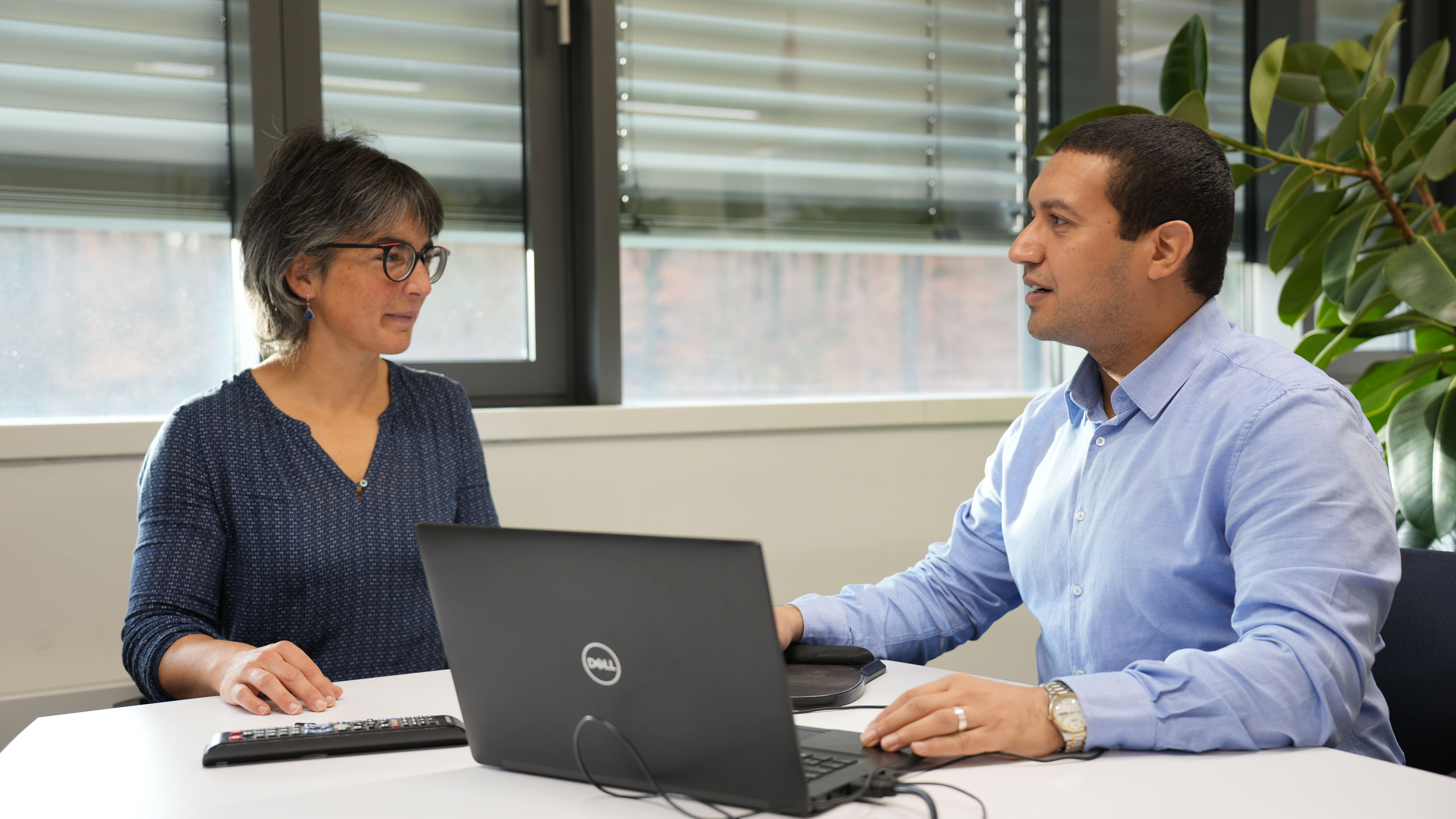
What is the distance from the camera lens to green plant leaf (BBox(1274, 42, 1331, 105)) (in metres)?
2.55

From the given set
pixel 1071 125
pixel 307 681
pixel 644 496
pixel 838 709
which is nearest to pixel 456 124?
pixel 644 496

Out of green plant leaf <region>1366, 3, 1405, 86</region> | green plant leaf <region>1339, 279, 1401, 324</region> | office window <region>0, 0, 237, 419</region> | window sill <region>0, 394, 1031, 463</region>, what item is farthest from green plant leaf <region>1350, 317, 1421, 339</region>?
office window <region>0, 0, 237, 419</region>

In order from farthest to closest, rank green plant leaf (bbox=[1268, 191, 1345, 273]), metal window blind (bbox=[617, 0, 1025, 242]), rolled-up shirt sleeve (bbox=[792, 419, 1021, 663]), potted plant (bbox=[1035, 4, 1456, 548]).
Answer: metal window blind (bbox=[617, 0, 1025, 242]) < green plant leaf (bbox=[1268, 191, 1345, 273]) < potted plant (bbox=[1035, 4, 1456, 548]) < rolled-up shirt sleeve (bbox=[792, 419, 1021, 663])

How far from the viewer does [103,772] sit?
1080mm

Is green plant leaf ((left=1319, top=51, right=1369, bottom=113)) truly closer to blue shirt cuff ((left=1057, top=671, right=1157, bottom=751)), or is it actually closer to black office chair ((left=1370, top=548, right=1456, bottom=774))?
black office chair ((left=1370, top=548, right=1456, bottom=774))

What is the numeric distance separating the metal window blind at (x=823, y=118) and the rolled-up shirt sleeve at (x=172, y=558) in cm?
134

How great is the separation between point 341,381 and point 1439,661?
1654mm

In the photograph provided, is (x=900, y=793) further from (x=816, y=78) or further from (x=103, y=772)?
(x=816, y=78)

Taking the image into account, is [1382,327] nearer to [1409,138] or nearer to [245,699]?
[1409,138]

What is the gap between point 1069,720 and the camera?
→ 1063 mm

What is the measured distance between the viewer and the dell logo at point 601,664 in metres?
0.93

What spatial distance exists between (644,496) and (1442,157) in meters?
1.82

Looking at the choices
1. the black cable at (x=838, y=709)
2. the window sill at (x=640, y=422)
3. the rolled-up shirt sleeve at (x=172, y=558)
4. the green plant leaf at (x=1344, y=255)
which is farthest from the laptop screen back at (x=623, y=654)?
the green plant leaf at (x=1344, y=255)

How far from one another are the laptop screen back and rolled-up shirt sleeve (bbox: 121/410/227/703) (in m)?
0.74
